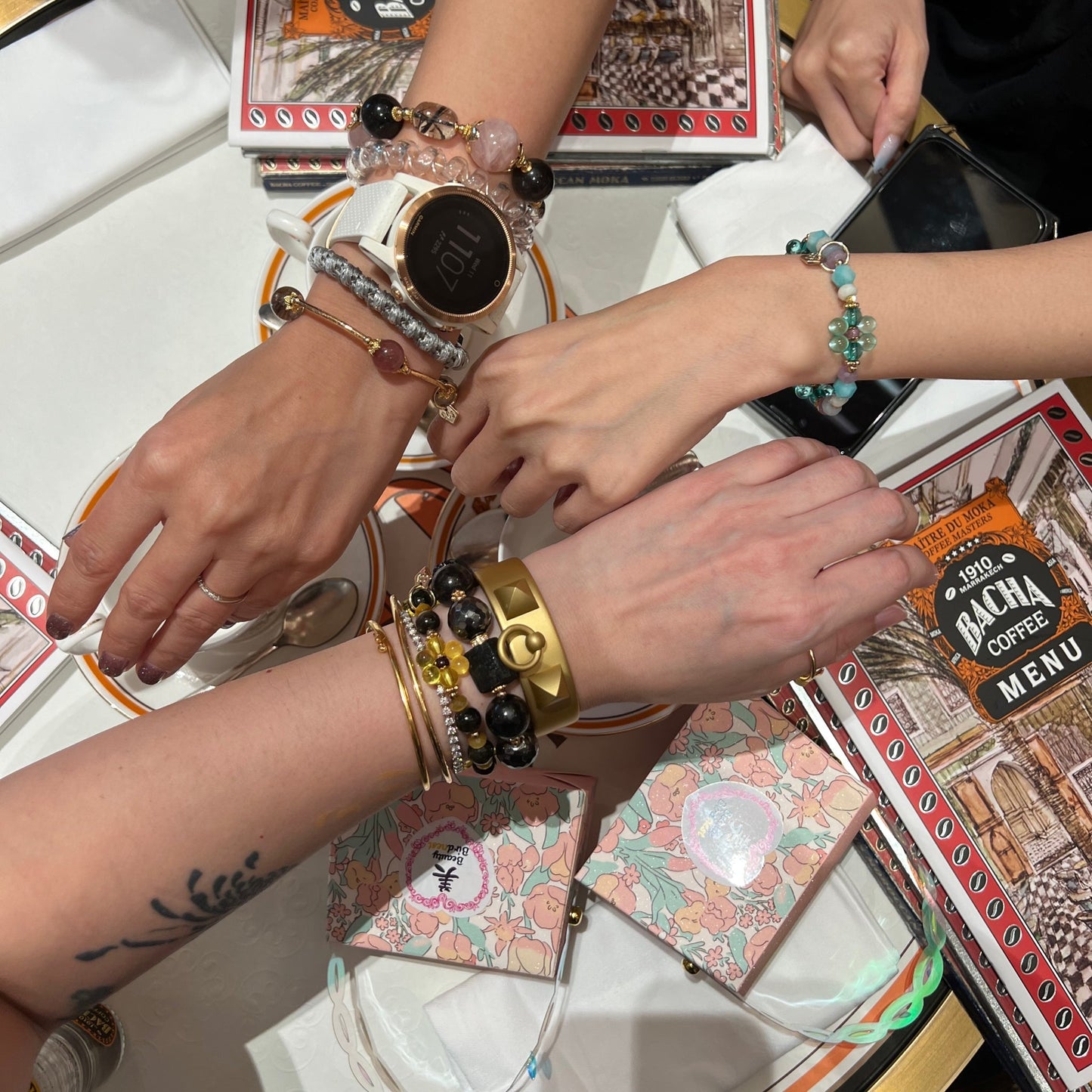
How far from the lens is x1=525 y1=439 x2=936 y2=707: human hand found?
65 cm

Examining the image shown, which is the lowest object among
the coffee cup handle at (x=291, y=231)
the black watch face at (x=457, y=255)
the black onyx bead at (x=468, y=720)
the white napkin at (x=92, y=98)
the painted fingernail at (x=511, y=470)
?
the black onyx bead at (x=468, y=720)

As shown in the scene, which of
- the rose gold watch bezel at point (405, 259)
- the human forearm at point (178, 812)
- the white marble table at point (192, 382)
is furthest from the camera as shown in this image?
the white marble table at point (192, 382)

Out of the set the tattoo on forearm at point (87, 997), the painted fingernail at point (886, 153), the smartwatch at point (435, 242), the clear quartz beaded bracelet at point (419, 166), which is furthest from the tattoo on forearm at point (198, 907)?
the painted fingernail at point (886, 153)

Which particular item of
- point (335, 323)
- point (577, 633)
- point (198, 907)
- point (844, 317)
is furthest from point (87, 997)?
point (844, 317)

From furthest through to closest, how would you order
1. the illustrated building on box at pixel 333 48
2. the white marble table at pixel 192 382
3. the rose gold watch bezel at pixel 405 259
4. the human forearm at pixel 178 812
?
the illustrated building on box at pixel 333 48
the white marble table at pixel 192 382
the rose gold watch bezel at pixel 405 259
the human forearm at pixel 178 812

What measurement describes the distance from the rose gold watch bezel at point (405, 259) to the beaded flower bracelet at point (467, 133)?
43 mm

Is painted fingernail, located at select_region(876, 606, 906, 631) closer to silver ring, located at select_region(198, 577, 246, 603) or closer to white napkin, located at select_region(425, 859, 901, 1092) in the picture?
white napkin, located at select_region(425, 859, 901, 1092)

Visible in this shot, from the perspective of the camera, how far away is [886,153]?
0.92m

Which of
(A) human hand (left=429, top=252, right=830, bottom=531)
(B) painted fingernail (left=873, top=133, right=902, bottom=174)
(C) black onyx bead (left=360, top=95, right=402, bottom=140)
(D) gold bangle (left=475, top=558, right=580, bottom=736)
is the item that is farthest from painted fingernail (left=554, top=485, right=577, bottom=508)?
(B) painted fingernail (left=873, top=133, right=902, bottom=174)

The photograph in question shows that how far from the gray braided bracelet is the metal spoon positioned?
10.6 inches

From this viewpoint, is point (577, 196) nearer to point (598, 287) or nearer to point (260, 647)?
point (598, 287)

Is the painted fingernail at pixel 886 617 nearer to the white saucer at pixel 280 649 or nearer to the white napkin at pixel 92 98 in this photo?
the white saucer at pixel 280 649

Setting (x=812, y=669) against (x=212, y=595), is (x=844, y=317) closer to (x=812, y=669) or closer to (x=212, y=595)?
(x=812, y=669)

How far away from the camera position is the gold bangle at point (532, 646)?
622mm
